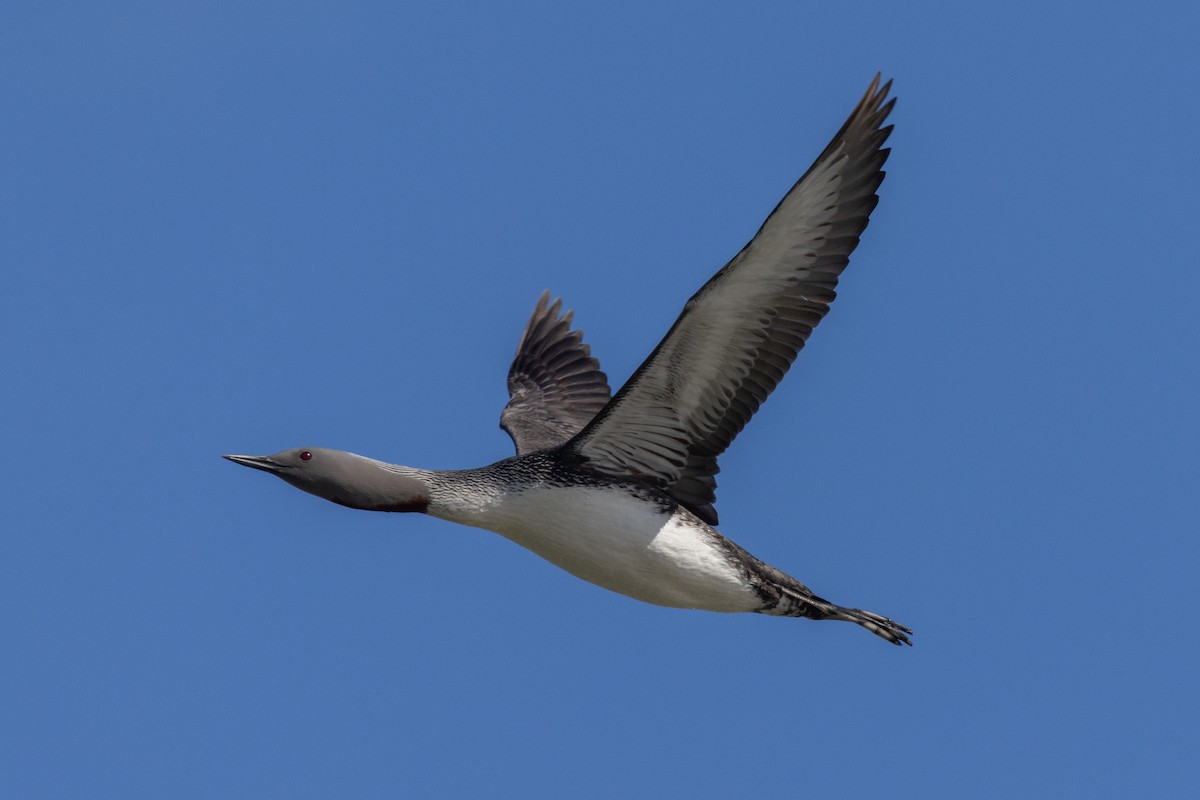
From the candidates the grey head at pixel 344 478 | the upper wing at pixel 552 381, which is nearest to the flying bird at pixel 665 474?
→ the grey head at pixel 344 478

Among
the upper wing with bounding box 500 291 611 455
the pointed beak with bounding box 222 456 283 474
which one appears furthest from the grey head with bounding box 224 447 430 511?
the upper wing with bounding box 500 291 611 455

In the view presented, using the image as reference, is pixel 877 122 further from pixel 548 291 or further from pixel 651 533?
pixel 548 291

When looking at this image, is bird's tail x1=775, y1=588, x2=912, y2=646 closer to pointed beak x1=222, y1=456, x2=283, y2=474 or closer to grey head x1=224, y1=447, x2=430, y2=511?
grey head x1=224, y1=447, x2=430, y2=511

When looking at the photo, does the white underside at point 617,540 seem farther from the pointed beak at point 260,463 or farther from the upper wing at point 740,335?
the pointed beak at point 260,463

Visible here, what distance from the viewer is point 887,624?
13.6 m

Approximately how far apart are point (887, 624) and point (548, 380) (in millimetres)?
4700

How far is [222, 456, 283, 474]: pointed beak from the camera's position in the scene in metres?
13.0

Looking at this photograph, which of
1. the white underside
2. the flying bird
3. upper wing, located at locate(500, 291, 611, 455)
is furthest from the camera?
upper wing, located at locate(500, 291, 611, 455)

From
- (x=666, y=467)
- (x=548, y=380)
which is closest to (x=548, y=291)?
(x=548, y=380)

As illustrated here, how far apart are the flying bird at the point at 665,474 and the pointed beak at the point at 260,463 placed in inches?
0.4

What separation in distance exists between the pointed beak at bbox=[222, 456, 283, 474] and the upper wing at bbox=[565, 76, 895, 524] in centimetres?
212

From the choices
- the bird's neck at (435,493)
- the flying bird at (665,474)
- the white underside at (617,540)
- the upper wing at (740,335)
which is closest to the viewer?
the upper wing at (740,335)

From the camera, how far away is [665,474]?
13.2m

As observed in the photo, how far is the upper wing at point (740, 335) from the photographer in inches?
469
